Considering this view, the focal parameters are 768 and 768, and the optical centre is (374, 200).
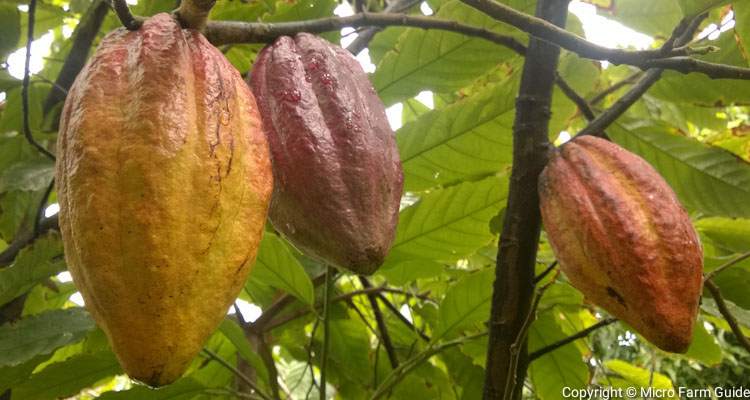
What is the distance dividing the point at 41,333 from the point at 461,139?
69 cm

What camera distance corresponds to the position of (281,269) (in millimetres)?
1223

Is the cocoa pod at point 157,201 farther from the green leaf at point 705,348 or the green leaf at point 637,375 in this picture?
the green leaf at point 637,375

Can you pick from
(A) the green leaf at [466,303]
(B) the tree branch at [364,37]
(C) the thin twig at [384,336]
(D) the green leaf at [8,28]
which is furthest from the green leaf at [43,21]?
(A) the green leaf at [466,303]

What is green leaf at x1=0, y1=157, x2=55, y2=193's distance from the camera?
121cm

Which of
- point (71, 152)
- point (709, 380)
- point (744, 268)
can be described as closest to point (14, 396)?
point (71, 152)

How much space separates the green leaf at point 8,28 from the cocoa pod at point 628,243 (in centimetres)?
92

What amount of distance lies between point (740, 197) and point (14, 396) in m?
1.18

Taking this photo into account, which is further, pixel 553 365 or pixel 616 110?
pixel 553 365

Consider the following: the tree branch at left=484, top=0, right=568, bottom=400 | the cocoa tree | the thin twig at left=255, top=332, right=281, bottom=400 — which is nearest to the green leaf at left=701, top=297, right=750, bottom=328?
the cocoa tree

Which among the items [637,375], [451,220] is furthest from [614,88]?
[637,375]

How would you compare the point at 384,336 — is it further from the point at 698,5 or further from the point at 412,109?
the point at 698,5

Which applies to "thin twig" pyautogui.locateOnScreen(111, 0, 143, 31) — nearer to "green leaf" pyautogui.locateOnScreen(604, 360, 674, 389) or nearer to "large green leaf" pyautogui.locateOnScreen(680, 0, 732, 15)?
"large green leaf" pyautogui.locateOnScreen(680, 0, 732, 15)

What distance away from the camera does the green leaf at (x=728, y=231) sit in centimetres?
141

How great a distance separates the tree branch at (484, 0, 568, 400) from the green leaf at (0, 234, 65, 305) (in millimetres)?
604
